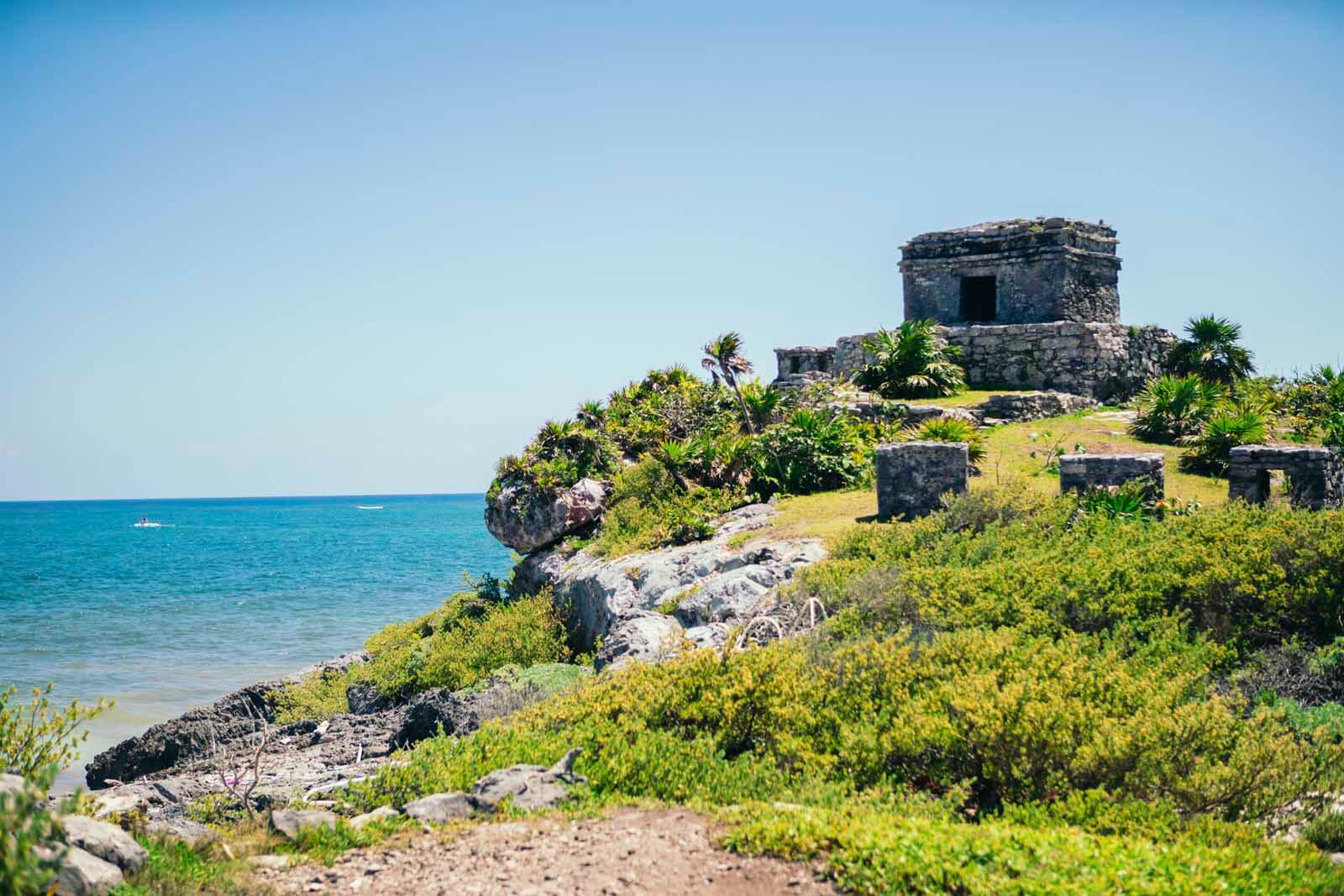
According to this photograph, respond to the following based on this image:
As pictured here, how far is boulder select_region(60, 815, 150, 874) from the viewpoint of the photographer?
178 inches

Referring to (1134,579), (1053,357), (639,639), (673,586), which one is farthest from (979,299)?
(639,639)

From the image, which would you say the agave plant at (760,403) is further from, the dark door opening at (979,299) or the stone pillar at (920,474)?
the dark door opening at (979,299)

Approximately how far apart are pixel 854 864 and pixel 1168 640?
13.9ft

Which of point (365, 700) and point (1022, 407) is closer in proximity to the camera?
point (365, 700)

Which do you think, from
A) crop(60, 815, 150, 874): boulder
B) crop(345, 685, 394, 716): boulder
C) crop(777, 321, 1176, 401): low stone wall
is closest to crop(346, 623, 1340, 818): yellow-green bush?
crop(60, 815, 150, 874): boulder

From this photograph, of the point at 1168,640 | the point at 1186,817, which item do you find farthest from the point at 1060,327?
the point at 1186,817

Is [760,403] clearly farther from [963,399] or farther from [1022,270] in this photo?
[1022,270]

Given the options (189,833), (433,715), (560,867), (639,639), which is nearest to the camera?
(560,867)

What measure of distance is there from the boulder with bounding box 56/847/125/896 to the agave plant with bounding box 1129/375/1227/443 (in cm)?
1713

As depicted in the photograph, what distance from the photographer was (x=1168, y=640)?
7.68m

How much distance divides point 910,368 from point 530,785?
1568cm

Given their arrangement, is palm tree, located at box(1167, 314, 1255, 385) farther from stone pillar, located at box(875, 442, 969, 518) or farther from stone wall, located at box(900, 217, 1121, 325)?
stone pillar, located at box(875, 442, 969, 518)

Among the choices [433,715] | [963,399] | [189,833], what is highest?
[963,399]

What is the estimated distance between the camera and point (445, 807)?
585cm
